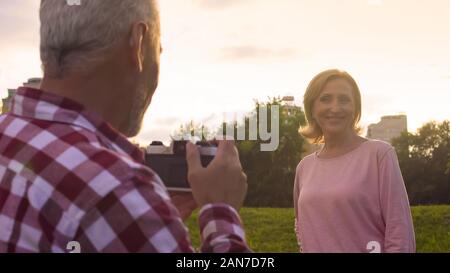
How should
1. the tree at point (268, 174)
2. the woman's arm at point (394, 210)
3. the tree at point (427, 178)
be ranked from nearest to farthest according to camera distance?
the woman's arm at point (394, 210), the tree at point (268, 174), the tree at point (427, 178)

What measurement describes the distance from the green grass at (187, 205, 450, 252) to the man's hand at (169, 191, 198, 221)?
20.9 ft

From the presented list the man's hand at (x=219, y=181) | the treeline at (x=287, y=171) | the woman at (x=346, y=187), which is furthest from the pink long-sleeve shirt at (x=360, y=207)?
the treeline at (x=287, y=171)

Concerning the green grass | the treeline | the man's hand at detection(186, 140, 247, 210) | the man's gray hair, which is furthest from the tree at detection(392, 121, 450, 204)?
the man's gray hair

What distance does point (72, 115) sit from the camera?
4.01 ft

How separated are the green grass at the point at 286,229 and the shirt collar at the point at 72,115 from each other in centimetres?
662

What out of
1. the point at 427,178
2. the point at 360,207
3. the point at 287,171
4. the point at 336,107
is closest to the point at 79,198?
the point at 360,207

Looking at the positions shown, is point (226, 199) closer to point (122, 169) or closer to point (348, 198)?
point (122, 169)

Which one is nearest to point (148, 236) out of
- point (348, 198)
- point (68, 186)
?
point (68, 186)

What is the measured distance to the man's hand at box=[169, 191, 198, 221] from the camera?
148 centimetres

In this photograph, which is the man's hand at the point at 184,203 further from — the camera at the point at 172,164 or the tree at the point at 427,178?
the tree at the point at 427,178

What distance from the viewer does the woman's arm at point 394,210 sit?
2521mm

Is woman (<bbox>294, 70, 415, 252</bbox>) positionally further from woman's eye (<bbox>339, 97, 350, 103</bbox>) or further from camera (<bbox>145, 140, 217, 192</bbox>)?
camera (<bbox>145, 140, 217, 192</bbox>)

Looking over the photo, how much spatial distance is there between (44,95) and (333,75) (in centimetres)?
197

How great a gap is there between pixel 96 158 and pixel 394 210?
1739mm
